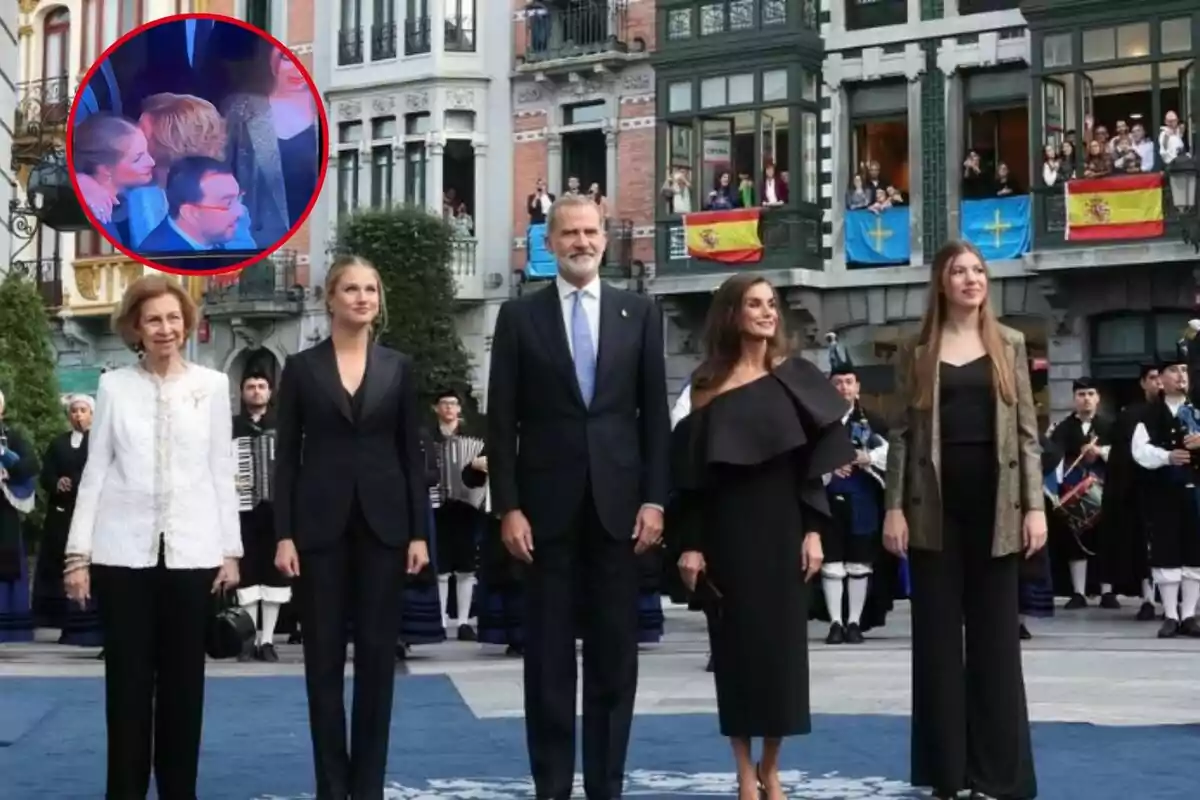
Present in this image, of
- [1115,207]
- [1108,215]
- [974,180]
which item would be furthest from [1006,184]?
[1115,207]

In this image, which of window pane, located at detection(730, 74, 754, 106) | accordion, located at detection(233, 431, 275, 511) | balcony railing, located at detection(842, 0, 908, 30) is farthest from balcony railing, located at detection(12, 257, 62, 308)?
accordion, located at detection(233, 431, 275, 511)

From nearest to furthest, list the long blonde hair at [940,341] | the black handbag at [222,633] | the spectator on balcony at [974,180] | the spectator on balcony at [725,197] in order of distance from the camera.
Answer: the long blonde hair at [940,341] → the black handbag at [222,633] → the spectator on balcony at [974,180] → the spectator on balcony at [725,197]

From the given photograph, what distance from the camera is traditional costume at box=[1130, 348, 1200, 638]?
55.9ft

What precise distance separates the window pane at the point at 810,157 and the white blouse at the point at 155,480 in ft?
92.8

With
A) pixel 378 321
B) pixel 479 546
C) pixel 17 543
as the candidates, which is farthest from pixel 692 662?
Answer: pixel 378 321

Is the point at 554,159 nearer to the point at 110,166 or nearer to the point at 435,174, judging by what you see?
the point at 435,174

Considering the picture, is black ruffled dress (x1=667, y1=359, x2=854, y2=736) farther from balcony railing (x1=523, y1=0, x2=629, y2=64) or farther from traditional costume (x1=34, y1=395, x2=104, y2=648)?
balcony railing (x1=523, y1=0, x2=629, y2=64)

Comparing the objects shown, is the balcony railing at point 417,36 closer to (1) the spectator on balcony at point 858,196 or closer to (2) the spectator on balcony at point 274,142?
(1) the spectator on balcony at point 858,196

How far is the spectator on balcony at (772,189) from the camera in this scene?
3569 centimetres

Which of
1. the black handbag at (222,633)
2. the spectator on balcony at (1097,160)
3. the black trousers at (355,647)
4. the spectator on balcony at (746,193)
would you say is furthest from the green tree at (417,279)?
the black trousers at (355,647)

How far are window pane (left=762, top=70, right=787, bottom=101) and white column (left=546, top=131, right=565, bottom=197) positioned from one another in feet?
18.2

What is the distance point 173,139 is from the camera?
398 inches

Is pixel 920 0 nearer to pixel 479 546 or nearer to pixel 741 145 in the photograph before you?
pixel 741 145

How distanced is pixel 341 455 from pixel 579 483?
88 centimetres
